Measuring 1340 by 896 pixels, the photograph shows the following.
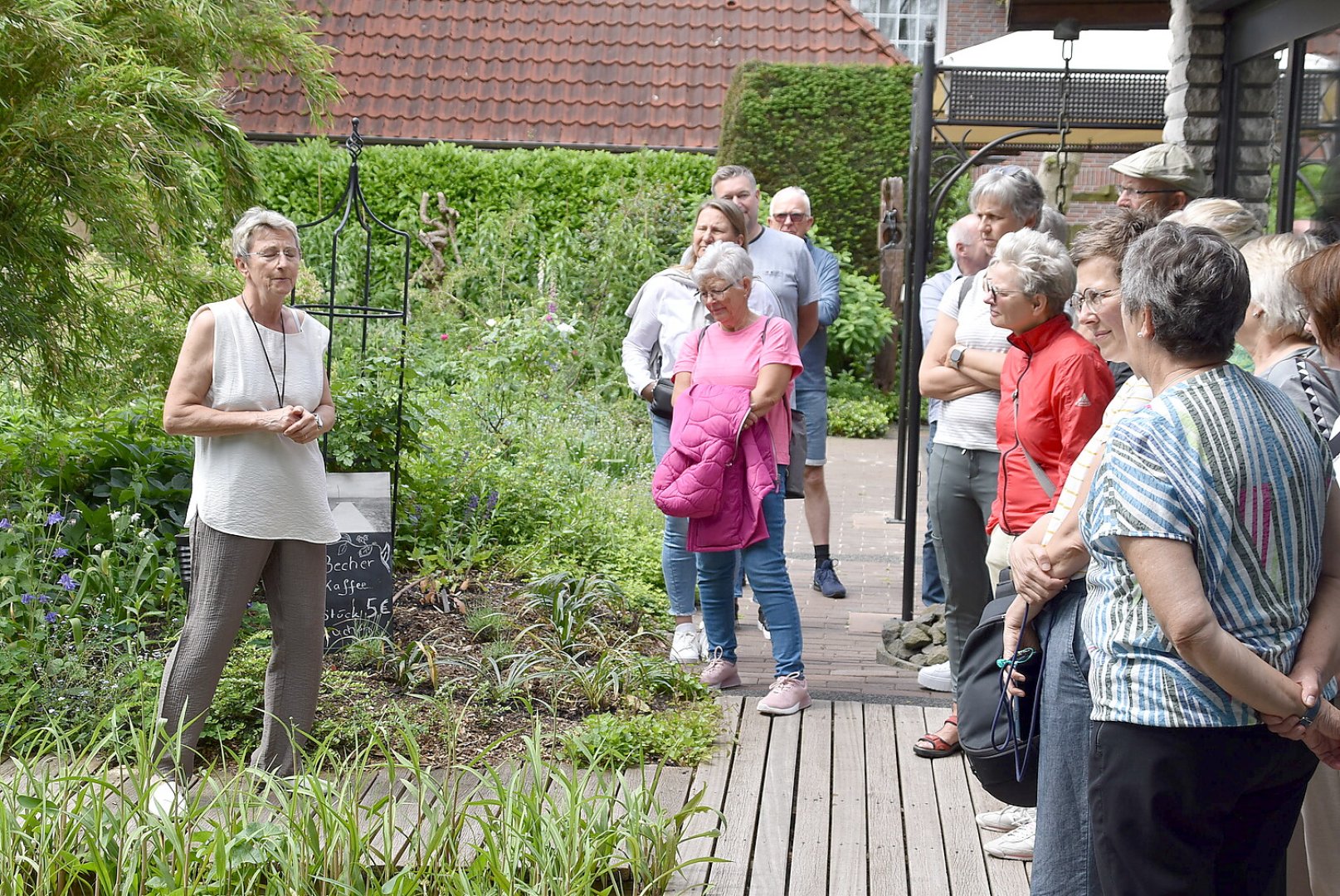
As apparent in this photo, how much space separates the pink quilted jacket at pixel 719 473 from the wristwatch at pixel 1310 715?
8.09ft

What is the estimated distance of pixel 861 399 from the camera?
12.9 meters

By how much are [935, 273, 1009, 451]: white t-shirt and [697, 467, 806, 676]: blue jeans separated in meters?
0.70

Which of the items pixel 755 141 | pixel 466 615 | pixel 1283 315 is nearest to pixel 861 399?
pixel 755 141

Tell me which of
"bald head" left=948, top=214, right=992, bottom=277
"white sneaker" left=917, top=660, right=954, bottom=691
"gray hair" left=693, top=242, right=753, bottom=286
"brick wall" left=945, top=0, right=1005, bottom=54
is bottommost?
"white sneaker" left=917, top=660, right=954, bottom=691

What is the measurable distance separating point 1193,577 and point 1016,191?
8.20 feet

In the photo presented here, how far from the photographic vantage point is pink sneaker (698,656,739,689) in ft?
15.8

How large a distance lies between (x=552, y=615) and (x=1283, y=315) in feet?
10.1

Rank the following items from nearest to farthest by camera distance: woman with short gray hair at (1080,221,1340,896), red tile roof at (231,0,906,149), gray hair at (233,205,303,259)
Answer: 1. woman with short gray hair at (1080,221,1340,896)
2. gray hair at (233,205,303,259)
3. red tile roof at (231,0,906,149)

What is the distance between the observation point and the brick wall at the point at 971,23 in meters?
19.4

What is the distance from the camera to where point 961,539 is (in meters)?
4.25

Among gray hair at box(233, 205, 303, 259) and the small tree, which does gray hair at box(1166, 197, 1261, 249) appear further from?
the small tree

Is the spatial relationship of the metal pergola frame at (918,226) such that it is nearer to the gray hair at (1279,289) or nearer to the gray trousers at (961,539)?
the gray trousers at (961,539)

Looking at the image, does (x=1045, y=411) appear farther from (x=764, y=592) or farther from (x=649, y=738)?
(x=649, y=738)

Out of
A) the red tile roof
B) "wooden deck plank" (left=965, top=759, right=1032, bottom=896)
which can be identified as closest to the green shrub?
"wooden deck plank" (left=965, top=759, right=1032, bottom=896)
